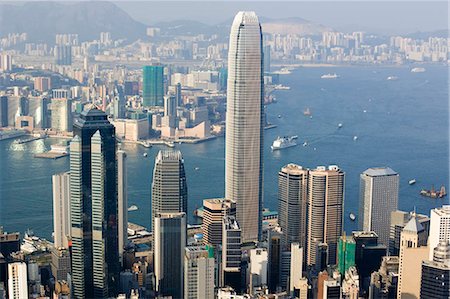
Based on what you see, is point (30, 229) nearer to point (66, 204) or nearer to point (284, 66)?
point (66, 204)

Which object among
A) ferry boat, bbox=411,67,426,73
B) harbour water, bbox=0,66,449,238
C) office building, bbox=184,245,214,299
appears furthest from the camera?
ferry boat, bbox=411,67,426,73

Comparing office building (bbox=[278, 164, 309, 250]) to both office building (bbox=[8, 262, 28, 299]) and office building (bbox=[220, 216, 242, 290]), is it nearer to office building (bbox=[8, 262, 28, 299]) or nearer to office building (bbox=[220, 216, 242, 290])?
office building (bbox=[220, 216, 242, 290])

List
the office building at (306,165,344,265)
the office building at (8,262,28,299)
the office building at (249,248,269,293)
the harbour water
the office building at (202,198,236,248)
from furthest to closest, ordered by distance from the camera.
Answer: the harbour water < the office building at (306,165,344,265) < the office building at (202,198,236,248) < the office building at (249,248,269,293) < the office building at (8,262,28,299)

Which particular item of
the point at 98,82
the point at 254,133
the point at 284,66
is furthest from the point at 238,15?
the point at 284,66

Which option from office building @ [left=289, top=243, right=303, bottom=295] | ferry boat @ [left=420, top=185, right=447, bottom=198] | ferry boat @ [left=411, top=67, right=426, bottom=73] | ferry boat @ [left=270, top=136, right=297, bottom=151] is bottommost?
office building @ [left=289, top=243, right=303, bottom=295]

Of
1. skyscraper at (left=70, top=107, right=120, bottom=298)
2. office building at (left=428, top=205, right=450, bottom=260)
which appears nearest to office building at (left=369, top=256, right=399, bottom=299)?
office building at (left=428, top=205, right=450, bottom=260)

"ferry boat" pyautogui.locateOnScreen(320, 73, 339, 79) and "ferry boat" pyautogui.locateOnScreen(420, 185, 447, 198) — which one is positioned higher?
"ferry boat" pyautogui.locateOnScreen(320, 73, 339, 79)

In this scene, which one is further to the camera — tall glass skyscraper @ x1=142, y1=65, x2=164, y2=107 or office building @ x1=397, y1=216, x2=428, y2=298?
tall glass skyscraper @ x1=142, y1=65, x2=164, y2=107
